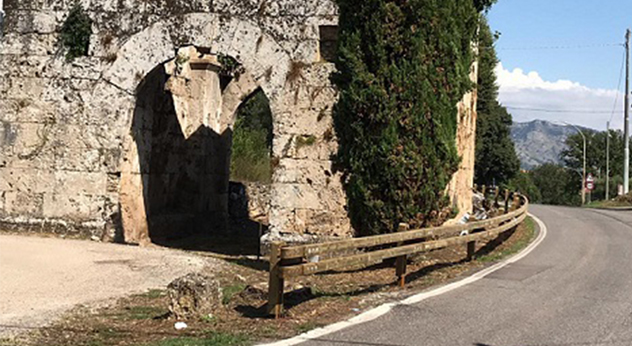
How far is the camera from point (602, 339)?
6.75 meters

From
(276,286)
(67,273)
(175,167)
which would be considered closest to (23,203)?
(175,167)

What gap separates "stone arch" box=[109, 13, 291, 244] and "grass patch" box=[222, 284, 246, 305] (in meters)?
4.22

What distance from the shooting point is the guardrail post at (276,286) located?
7469 millimetres

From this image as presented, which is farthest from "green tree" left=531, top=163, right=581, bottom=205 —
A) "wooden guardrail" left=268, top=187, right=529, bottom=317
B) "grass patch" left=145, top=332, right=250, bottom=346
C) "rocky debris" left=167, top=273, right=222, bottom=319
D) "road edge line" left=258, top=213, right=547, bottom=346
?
"grass patch" left=145, top=332, right=250, bottom=346

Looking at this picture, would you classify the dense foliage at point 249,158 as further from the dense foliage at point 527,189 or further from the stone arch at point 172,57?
the dense foliage at point 527,189

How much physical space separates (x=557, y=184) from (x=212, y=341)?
390ft

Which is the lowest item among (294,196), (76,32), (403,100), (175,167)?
(294,196)

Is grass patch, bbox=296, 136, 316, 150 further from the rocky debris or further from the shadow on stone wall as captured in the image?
the rocky debris

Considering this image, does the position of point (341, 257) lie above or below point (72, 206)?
below

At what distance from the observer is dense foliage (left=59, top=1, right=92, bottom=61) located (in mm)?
14070

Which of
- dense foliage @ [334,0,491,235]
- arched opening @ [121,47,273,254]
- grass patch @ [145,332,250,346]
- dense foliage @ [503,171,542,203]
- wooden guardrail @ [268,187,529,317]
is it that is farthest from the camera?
dense foliage @ [503,171,542,203]

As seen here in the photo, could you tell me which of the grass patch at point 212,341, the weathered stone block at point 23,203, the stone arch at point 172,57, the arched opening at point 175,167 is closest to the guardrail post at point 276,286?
the grass patch at point 212,341

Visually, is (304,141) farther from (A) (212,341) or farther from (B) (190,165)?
(A) (212,341)

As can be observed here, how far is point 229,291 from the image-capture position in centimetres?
965
